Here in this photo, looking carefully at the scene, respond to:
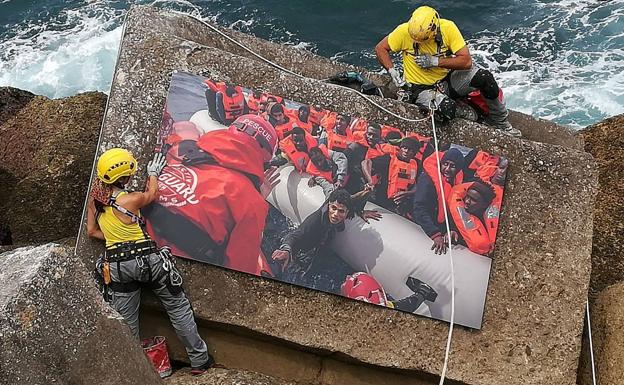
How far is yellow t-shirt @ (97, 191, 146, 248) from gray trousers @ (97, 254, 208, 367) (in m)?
0.20

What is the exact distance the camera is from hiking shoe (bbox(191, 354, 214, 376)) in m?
5.84

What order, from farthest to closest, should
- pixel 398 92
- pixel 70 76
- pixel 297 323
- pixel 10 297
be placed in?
pixel 70 76 < pixel 398 92 < pixel 297 323 < pixel 10 297

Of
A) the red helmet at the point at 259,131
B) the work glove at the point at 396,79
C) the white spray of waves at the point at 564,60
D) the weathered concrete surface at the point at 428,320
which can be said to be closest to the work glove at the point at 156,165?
the weathered concrete surface at the point at 428,320

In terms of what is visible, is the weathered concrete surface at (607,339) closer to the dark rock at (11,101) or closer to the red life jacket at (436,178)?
the red life jacket at (436,178)

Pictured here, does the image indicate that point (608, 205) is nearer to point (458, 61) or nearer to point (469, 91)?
point (469, 91)

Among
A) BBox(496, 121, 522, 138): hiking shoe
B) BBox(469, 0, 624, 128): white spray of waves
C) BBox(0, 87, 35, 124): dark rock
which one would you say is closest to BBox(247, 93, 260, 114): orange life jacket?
BBox(496, 121, 522, 138): hiking shoe

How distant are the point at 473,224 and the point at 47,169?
431 centimetres

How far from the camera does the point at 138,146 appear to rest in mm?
6285

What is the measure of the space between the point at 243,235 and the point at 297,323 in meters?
0.91

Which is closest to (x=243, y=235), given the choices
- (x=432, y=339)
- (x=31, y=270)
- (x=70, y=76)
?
(x=432, y=339)

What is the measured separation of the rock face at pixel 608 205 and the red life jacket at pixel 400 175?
233cm

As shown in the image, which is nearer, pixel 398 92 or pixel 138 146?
pixel 138 146

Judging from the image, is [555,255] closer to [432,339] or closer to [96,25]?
[432,339]

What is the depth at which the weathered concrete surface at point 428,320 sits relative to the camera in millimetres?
6125
